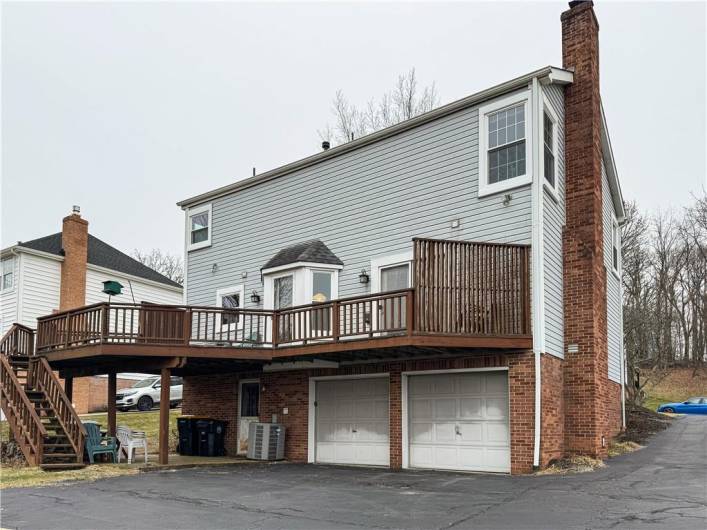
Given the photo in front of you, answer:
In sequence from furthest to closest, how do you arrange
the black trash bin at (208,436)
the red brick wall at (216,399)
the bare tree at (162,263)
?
the bare tree at (162,263) < the red brick wall at (216,399) < the black trash bin at (208,436)

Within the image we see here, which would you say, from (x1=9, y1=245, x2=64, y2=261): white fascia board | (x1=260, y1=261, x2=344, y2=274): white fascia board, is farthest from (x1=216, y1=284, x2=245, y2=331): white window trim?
(x1=9, y1=245, x2=64, y2=261): white fascia board

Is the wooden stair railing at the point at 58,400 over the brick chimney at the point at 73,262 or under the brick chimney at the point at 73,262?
under

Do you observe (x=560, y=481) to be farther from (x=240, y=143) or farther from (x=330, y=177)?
(x=240, y=143)

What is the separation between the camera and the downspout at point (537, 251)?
46.8 ft

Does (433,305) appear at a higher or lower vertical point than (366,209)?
lower

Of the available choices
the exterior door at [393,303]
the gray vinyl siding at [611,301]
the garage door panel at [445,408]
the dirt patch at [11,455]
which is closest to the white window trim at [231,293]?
the exterior door at [393,303]

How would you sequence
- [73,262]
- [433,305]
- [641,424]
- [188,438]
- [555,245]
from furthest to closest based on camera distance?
[73,262]
[641,424]
[188,438]
[555,245]
[433,305]

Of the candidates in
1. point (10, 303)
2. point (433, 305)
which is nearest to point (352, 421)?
point (433, 305)

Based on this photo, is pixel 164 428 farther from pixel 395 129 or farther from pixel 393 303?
pixel 395 129

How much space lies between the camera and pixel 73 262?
29.9 meters

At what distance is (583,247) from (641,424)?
33.5ft

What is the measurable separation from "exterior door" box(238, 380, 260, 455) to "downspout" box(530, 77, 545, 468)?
8499mm

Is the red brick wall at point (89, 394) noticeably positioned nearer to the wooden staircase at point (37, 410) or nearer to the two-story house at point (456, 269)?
the wooden staircase at point (37, 410)

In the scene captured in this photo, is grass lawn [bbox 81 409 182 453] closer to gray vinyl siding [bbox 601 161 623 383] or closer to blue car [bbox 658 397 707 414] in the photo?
gray vinyl siding [bbox 601 161 623 383]
